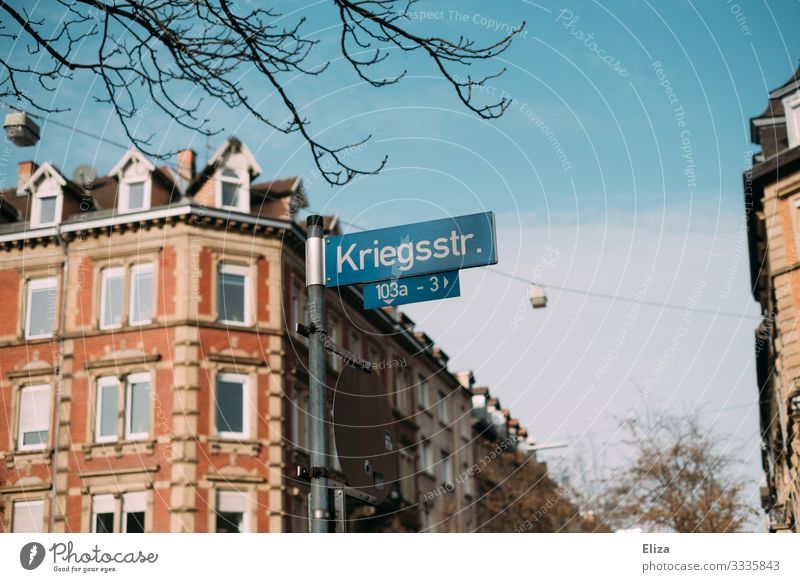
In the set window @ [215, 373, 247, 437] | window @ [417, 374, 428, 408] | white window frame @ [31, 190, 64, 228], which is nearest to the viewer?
window @ [215, 373, 247, 437]

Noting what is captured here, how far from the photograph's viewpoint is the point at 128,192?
31766mm

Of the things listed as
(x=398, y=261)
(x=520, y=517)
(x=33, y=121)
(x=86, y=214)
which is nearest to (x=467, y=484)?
(x=520, y=517)

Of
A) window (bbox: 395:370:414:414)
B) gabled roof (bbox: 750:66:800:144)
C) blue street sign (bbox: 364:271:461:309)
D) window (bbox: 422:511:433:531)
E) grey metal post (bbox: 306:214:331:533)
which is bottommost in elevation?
grey metal post (bbox: 306:214:331:533)

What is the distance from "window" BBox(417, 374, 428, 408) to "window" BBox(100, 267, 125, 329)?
64.3 feet

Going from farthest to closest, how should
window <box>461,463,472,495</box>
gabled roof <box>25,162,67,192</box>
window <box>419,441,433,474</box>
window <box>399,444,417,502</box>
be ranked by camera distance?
window <box>461,463,472,495</box>, window <box>419,441,433,474</box>, window <box>399,444,417,502</box>, gabled roof <box>25,162,67,192</box>

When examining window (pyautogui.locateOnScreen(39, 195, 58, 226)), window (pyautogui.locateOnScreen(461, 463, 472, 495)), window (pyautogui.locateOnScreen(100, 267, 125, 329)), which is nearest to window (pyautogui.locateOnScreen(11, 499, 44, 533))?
window (pyautogui.locateOnScreen(100, 267, 125, 329))

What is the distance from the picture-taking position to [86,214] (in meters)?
30.5

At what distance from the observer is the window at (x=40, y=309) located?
2873 cm

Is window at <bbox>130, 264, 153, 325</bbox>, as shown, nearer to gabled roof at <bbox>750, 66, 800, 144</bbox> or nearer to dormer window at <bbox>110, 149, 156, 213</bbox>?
dormer window at <bbox>110, 149, 156, 213</bbox>

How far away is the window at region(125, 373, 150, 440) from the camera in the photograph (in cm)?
2867

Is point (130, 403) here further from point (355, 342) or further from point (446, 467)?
point (446, 467)

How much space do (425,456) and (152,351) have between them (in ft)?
68.1

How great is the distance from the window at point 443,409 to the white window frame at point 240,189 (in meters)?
20.6

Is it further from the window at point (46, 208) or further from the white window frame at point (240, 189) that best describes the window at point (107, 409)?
the white window frame at point (240, 189)
